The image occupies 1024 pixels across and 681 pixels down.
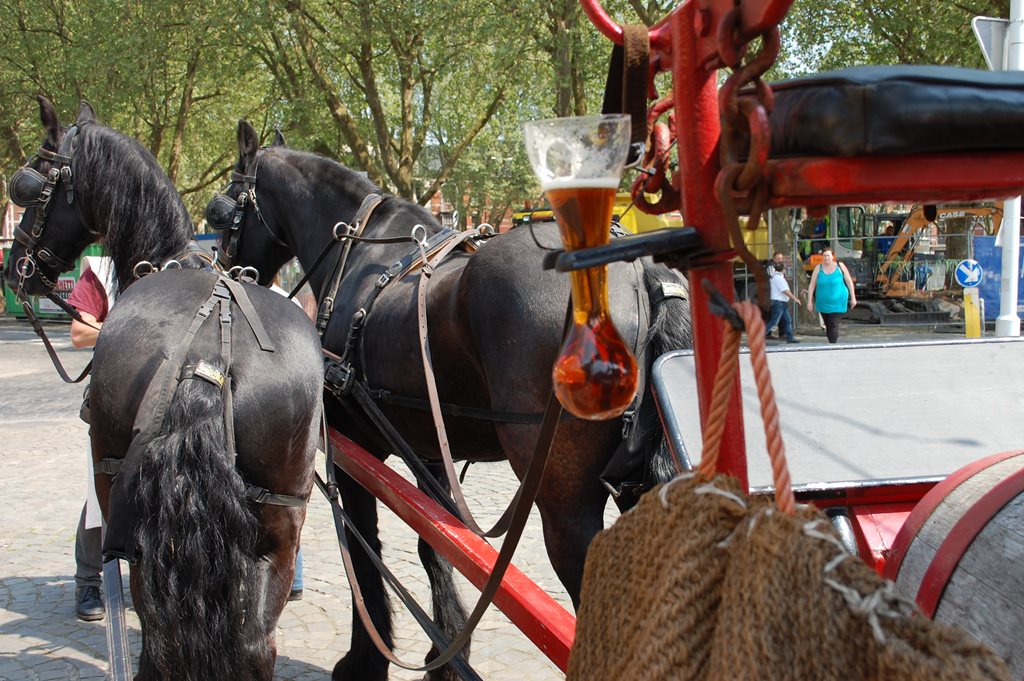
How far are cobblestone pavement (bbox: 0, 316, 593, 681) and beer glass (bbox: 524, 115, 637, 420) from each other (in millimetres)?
2607

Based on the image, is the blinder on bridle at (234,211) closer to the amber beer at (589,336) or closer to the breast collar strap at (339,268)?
the breast collar strap at (339,268)

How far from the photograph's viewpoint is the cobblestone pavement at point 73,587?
11.7 ft

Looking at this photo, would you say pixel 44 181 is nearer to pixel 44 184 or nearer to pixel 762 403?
pixel 44 184

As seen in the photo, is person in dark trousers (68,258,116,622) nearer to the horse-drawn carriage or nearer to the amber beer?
the horse-drawn carriage

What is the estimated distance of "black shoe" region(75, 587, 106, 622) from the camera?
13.1 ft

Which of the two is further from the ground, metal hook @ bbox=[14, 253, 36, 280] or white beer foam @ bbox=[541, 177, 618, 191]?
white beer foam @ bbox=[541, 177, 618, 191]

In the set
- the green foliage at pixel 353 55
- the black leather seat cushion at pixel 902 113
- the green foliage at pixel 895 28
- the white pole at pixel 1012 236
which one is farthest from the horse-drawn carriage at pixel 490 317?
the green foliage at pixel 895 28

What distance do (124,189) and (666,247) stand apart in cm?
279

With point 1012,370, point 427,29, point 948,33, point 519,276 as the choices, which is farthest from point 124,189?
point 948,33

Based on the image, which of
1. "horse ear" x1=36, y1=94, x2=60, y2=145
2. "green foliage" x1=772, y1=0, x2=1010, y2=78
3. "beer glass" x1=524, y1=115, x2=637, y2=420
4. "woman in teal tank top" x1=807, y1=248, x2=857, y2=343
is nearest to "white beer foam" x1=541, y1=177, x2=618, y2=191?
"beer glass" x1=524, y1=115, x2=637, y2=420

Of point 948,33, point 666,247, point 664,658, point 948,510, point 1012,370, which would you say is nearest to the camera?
point 664,658

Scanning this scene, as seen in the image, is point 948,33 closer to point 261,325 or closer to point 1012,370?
point 1012,370

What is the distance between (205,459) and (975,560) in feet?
6.02

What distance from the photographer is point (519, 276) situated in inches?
109
